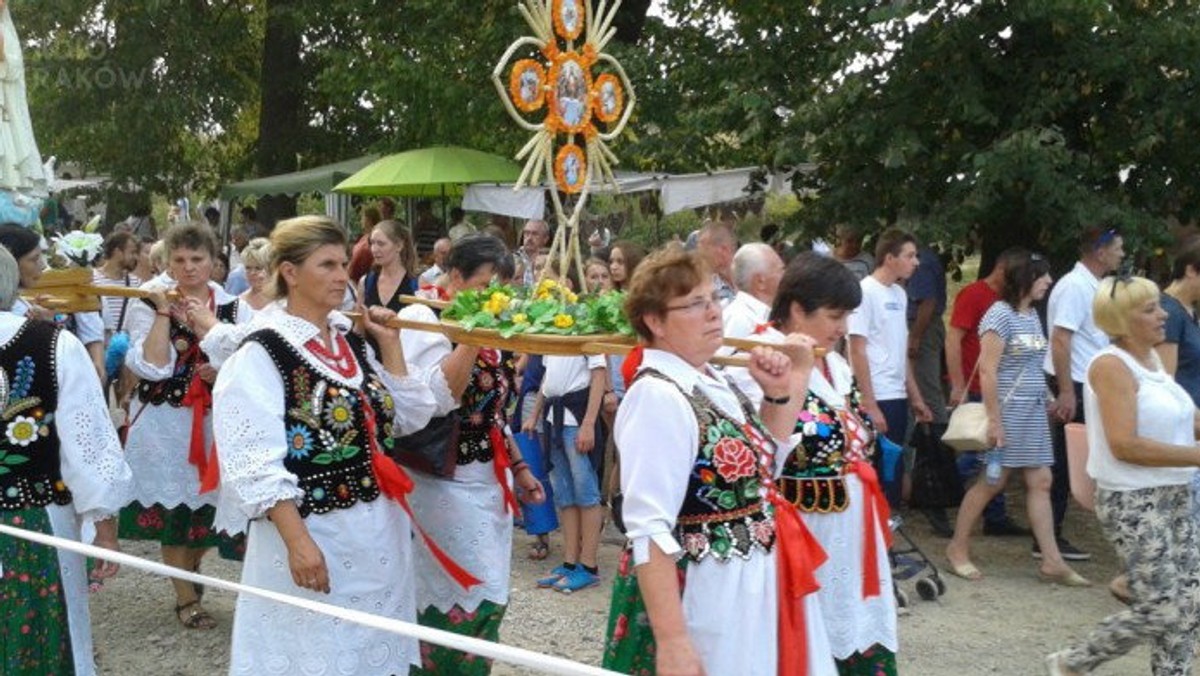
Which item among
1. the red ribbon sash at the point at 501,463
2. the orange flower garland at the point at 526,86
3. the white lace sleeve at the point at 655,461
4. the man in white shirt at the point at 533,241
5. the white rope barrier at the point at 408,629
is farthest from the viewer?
the man in white shirt at the point at 533,241

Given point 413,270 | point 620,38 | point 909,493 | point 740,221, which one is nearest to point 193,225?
point 413,270

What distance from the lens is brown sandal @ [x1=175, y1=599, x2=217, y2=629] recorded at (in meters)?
6.93

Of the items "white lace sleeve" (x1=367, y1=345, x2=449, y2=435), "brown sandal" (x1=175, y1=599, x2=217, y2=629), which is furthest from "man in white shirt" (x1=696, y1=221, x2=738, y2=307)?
"white lace sleeve" (x1=367, y1=345, x2=449, y2=435)

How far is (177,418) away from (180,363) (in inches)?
11.6

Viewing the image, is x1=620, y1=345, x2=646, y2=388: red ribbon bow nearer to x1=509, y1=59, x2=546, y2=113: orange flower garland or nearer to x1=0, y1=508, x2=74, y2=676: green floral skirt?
x1=509, y1=59, x2=546, y2=113: orange flower garland

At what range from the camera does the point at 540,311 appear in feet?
14.5

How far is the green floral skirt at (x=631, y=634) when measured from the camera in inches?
146

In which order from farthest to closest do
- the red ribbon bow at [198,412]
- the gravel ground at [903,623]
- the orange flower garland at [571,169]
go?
the red ribbon bow at [198,412], the gravel ground at [903,623], the orange flower garland at [571,169]

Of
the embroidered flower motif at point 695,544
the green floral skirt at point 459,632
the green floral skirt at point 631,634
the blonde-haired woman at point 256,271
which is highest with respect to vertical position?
the blonde-haired woman at point 256,271

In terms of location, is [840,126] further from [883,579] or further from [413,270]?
[883,579]

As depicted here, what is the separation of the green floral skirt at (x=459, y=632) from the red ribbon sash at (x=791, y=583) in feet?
5.61

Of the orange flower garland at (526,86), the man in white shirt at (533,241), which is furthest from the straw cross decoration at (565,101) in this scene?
the man in white shirt at (533,241)

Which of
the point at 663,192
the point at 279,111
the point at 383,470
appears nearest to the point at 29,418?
the point at 383,470

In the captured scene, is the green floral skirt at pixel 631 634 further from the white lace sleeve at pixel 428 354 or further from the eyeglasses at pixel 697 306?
the white lace sleeve at pixel 428 354
